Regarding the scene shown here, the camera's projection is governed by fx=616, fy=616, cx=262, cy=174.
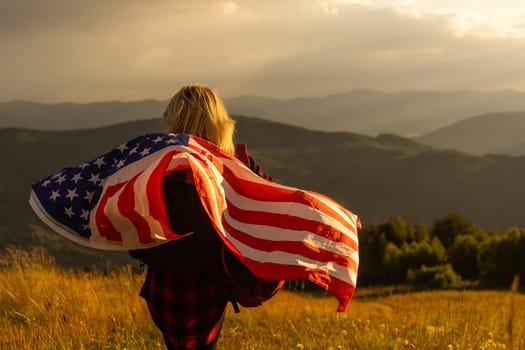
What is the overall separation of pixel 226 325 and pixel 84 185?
450cm

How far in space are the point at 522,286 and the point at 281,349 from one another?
26499 mm

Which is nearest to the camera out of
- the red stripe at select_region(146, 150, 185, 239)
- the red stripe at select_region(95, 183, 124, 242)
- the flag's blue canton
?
the red stripe at select_region(146, 150, 185, 239)

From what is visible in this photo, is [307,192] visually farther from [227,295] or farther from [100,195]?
[100,195]

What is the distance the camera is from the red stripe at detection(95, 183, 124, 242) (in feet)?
11.4

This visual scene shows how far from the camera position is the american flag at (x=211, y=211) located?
3.41 meters

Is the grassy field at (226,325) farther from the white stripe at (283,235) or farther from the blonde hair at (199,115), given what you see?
the blonde hair at (199,115)

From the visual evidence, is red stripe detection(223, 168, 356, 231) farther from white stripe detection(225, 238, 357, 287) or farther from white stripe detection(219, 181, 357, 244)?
white stripe detection(225, 238, 357, 287)

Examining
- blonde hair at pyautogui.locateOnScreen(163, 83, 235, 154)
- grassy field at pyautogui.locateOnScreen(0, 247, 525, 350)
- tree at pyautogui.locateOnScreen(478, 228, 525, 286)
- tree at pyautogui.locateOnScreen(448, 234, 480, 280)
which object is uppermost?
blonde hair at pyautogui.locateOnScreen(163, 83, 235, 154)

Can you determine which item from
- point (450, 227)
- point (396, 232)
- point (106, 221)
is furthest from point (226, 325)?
point (450, 227)

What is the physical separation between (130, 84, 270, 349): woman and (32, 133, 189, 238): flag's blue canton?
0.69 feet

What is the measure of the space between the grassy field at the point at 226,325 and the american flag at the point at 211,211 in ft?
5.21

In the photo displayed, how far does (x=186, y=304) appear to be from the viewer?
375 centimetres

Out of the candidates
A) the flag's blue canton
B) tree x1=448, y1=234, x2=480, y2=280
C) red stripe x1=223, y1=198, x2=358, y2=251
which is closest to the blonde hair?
the flag's blue canton

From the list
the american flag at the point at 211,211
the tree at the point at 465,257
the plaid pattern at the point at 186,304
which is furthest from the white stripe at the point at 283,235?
the tree at the point at 465,257
